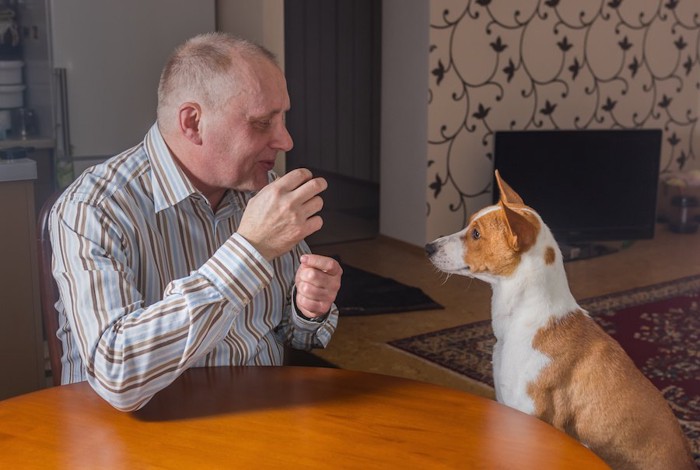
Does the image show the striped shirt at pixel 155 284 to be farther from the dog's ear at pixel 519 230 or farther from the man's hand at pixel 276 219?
the dog's ear at pixel 519 230

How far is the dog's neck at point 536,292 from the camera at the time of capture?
1803 mm

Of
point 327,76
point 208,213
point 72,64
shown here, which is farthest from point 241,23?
point 208,213

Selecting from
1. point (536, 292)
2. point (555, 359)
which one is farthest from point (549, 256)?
point (555, 359)

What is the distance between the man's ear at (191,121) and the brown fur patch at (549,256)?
0.73 metres

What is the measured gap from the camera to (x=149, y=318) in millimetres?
1295

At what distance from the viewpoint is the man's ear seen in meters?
1.59

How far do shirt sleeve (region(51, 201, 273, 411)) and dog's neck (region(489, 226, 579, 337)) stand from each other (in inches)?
26.9

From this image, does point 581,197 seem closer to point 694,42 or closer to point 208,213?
point 694,42

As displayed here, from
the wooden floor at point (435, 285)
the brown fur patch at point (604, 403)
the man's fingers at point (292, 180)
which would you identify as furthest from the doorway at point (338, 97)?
the man's fingers at point (292, 180)

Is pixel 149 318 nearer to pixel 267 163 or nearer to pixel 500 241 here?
pixel 267 163

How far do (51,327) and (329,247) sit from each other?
12.0ft

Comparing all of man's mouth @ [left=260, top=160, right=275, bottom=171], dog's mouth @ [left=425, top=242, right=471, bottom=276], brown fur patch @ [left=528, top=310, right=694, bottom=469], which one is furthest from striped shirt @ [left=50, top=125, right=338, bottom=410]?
brown fur patch @ [left=528, top=310, right=694, bottom=469]

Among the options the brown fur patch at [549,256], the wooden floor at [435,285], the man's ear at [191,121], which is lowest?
the wooden floor at [435,285]

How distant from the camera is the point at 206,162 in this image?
1.64 m
